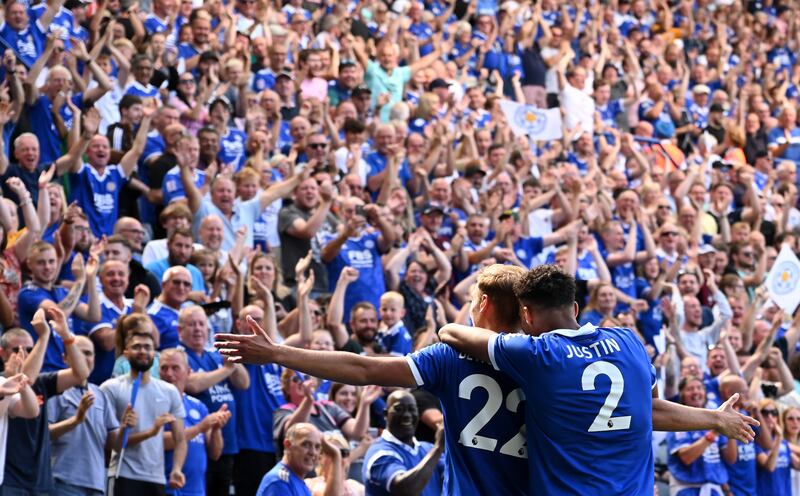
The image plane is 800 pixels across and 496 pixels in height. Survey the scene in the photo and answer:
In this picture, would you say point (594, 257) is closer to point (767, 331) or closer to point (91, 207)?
point (767, 331)

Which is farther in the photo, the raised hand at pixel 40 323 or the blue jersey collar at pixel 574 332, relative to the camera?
the raised hand at pixel 40 323

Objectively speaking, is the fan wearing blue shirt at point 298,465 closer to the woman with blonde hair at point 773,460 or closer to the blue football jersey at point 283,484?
the blue football jersey at point 283,484

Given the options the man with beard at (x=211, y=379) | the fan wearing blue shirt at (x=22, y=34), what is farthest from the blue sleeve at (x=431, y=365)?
the fan wearing blue shirt at (x=22, y=34)

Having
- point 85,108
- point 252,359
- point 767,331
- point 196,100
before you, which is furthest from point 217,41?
point 252,359

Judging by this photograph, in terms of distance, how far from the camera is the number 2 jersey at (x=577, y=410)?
4.68 metres

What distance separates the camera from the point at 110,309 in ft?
30.2

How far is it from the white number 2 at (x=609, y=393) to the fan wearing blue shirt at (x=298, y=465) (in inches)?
110

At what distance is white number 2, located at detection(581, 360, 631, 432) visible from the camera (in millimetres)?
4730

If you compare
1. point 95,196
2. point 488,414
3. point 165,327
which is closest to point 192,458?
point 165,327

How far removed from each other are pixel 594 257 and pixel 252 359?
911 centimetres

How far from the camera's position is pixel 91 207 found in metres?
10.9

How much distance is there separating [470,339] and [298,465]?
275cm

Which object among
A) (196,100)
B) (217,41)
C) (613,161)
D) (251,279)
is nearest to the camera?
(251,279)

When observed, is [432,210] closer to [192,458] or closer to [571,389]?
[192,458]
